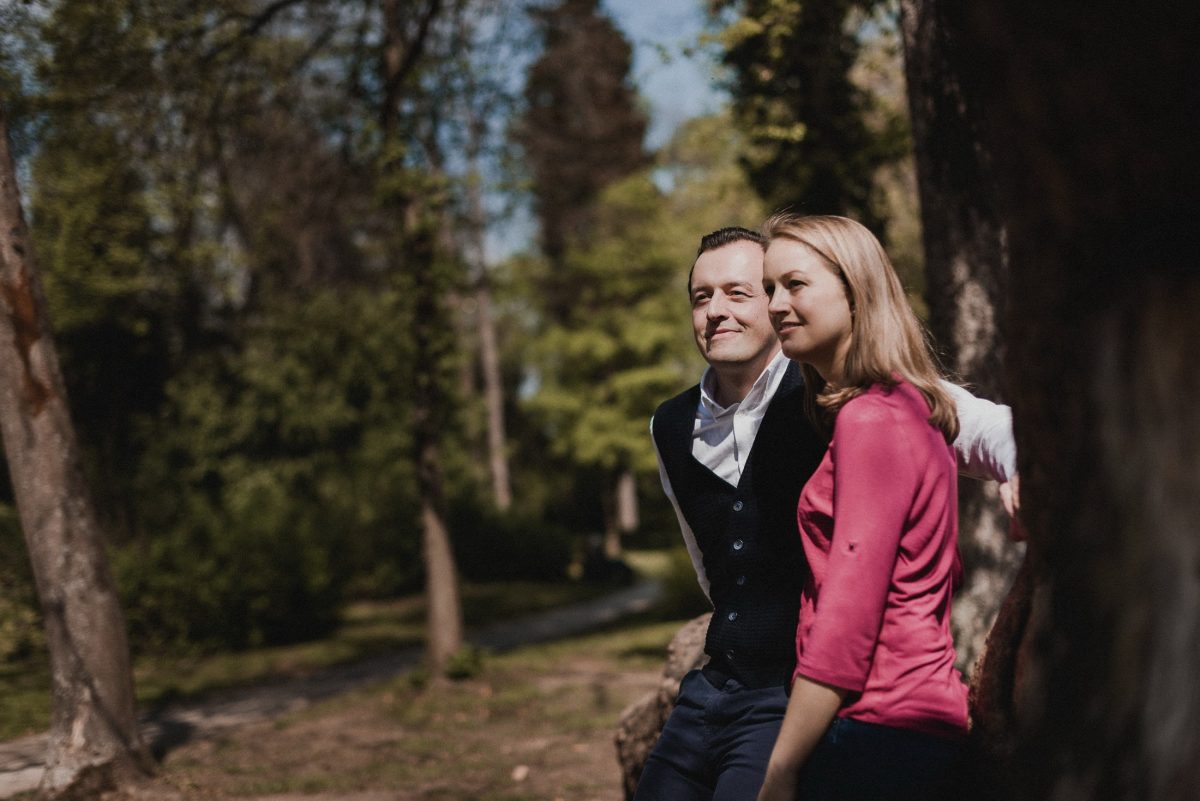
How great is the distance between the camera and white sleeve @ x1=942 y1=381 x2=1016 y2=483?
214 cm

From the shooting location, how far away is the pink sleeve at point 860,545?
1847 mm

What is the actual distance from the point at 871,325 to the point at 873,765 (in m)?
0.79

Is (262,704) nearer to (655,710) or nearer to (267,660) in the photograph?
(267,660)

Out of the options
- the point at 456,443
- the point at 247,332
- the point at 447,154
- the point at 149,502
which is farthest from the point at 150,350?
the point at 447,154

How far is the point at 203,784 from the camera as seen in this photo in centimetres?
744

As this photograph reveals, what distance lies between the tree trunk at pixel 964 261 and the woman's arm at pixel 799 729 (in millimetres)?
4946

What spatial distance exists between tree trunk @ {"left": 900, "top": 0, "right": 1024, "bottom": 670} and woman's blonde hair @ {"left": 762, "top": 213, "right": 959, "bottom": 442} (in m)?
4.66

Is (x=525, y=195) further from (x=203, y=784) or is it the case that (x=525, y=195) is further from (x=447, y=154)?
(x=203, y=784)

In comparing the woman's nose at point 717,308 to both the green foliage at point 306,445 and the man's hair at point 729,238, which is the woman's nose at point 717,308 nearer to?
the man's hair at point 729,238

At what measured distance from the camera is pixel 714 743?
2.42 meters

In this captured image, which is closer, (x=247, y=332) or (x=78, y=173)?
(x=78, y=173)

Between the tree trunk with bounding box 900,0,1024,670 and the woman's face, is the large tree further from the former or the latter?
the woman's face

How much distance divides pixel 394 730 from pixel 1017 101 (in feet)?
28.6

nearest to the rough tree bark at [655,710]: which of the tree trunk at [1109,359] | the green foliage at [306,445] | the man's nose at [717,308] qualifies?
the man's nose at [717,308]
